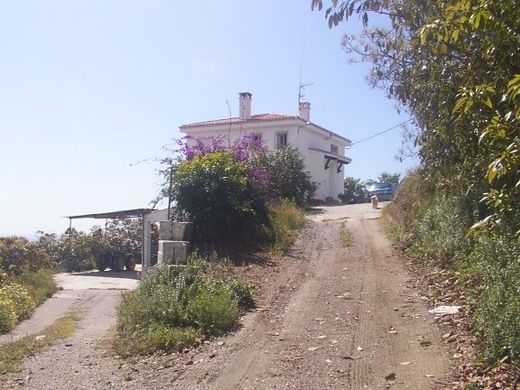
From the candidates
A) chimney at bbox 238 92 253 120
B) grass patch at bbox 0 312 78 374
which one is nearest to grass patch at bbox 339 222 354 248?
grass patch at bbox 0 312 78 374

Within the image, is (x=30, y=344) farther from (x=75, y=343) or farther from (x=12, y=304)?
(x=12, y=304)

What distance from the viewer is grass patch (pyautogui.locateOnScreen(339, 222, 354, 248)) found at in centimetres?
1620

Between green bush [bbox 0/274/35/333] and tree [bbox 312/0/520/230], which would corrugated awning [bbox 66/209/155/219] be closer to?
green bush [bbox 0/274/35/333]

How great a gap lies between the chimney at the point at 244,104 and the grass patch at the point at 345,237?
54.6 feet

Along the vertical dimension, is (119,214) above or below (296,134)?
below

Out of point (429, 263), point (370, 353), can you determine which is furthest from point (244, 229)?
point (370, 353)

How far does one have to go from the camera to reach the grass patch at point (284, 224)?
1598 cm

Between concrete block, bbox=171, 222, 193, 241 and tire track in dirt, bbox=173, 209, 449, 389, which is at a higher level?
concrete block, bbox=171, 222, 193, 241

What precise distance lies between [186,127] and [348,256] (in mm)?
23434

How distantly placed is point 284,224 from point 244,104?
17.9 metres

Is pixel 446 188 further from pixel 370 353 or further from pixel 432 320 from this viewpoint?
pixel 370 353

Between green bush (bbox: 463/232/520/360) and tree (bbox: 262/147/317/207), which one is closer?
green bush (bbox: 463/232/520/360)

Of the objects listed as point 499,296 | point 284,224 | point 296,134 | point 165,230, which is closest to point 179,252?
point 165,230

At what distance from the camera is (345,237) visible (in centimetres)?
1728
